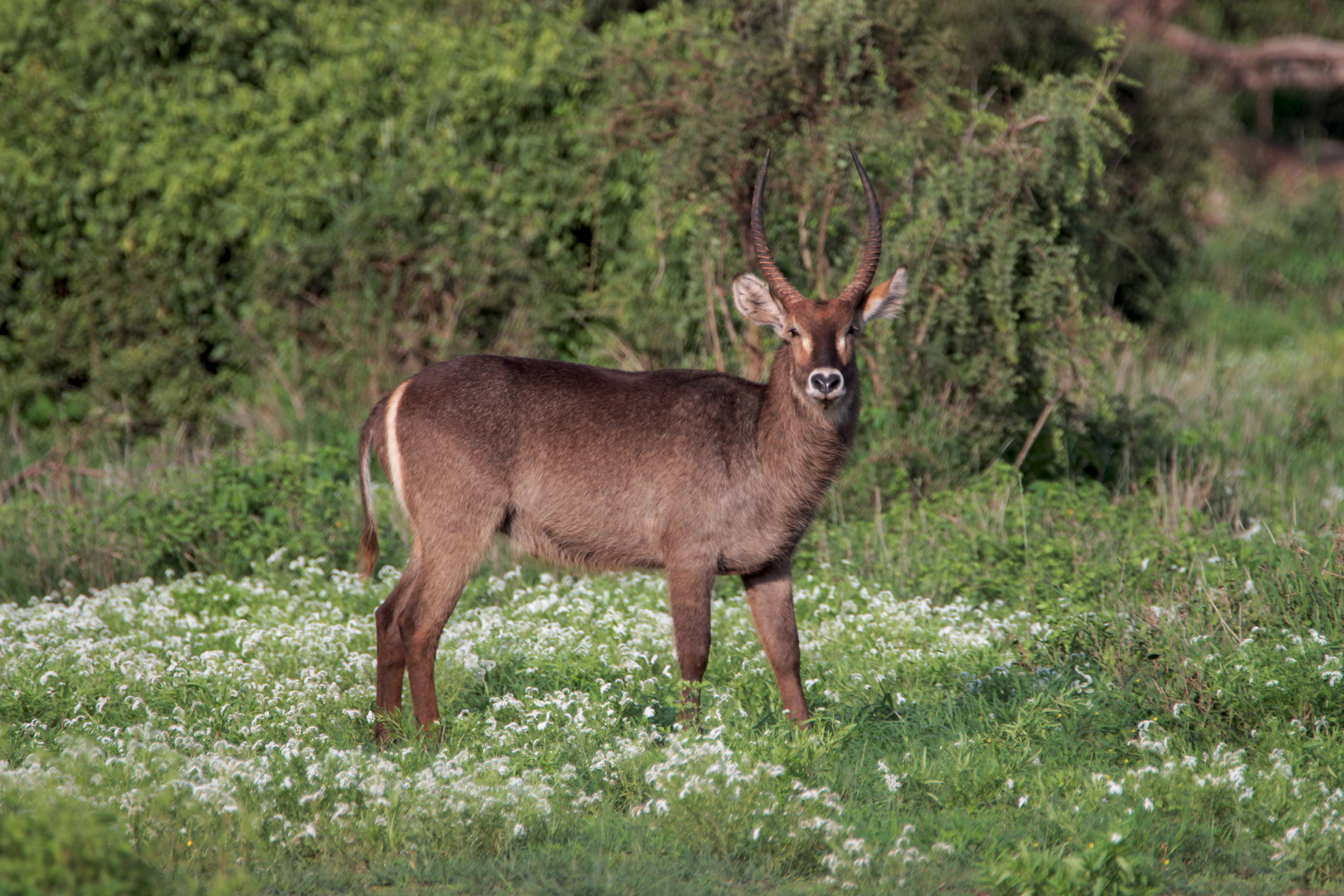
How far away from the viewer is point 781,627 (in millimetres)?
5137

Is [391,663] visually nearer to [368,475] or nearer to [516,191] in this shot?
[368,475]

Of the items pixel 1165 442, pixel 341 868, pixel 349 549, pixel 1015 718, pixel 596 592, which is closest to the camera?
pixel 341 868

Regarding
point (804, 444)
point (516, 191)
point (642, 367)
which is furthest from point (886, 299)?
point (516, 191)

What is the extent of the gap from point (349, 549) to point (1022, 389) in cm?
413

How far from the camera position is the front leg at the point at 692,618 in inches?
197

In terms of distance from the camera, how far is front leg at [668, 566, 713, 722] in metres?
4.99

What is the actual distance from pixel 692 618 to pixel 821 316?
1.27 meters

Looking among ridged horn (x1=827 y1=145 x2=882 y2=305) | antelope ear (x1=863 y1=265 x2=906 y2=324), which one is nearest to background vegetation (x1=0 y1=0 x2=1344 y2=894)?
antelope ear (x1=863 y1=265 x2=906 y2=324)

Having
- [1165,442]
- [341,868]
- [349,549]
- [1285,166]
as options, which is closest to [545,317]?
[349,549]

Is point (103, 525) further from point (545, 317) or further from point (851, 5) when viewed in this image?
point (851, 5)

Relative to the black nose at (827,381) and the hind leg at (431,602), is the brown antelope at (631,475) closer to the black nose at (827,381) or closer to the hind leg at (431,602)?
the hind leg at (431,602)

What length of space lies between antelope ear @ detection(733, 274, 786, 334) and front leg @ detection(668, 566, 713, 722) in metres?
1.09

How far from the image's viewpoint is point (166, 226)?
9977 millimetres

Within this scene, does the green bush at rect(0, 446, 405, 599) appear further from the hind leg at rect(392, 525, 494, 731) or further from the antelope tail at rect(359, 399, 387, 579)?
the hind leg at rect(392, 525, 494, 731)
